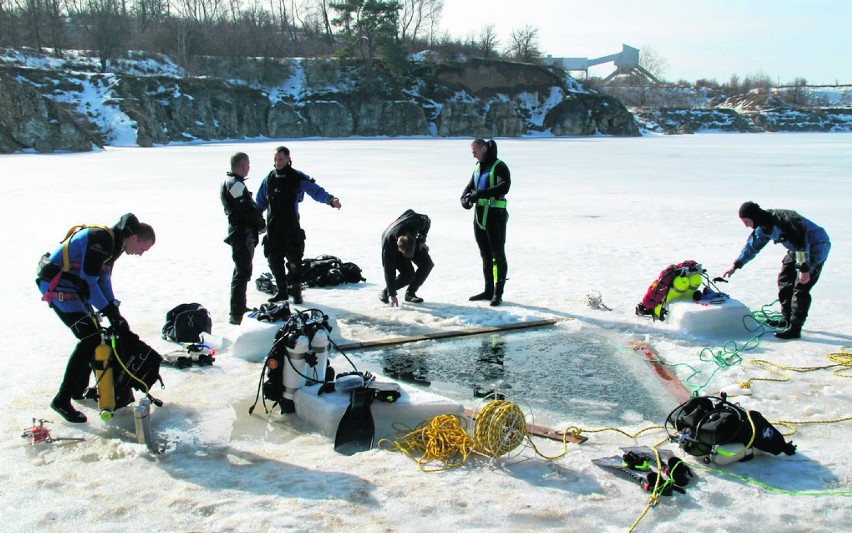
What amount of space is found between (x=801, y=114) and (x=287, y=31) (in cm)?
6225

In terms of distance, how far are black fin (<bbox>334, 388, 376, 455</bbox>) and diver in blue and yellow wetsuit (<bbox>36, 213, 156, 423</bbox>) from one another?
148 cm

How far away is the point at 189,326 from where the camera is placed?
580 centimetres

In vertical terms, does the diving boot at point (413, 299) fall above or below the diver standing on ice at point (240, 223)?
below

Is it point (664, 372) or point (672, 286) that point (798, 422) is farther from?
point (672, 286)

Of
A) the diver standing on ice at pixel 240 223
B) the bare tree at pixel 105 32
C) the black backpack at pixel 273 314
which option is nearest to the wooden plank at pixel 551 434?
the black backpack at pixel 273 314

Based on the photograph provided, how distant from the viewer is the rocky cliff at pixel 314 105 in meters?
44.4

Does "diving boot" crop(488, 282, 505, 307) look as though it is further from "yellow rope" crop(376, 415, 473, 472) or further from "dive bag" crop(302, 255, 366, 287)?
"yellow rope" crop(376, 415, 473, 472)


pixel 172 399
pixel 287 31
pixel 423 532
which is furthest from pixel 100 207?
pixel 287 31

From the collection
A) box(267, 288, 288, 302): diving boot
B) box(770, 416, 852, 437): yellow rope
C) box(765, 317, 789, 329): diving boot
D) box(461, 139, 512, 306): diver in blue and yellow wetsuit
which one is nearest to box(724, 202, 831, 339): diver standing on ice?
box(765, 317, 789, 329): diving boot

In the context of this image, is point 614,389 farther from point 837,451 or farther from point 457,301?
point 457,301

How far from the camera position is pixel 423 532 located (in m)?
3.09

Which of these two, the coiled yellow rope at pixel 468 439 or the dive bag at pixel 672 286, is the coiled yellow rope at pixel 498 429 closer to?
the coiled yellow rope at pixel 468 439

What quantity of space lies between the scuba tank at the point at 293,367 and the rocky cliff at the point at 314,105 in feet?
123

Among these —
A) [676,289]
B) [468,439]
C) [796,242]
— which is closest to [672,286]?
[676,289]
